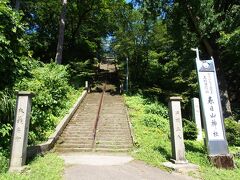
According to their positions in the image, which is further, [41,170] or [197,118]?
[197,118]

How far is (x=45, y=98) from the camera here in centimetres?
1416

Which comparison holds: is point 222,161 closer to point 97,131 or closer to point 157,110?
point 97,131

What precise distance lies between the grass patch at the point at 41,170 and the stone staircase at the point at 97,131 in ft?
8.08

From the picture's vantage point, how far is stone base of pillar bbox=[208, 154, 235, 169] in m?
9.64

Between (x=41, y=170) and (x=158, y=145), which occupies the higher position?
(x=158, y=145)

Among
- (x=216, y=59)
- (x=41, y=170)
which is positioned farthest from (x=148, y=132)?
(x=216, y=59)

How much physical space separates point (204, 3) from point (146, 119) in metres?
7.29

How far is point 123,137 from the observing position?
14297 mm

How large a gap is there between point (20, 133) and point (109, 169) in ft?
9.33

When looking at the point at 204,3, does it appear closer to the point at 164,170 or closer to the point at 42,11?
the point at 164,170

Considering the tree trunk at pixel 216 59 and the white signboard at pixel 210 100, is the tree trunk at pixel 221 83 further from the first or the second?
the white signboard at pixel 210 100

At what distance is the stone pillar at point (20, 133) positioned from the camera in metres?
8.85

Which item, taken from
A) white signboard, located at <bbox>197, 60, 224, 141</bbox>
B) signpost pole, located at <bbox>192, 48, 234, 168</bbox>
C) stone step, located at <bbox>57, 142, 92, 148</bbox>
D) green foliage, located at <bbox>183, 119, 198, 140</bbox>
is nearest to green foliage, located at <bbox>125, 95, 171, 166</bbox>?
green foliage, located at <bbox>183, 119, 198, 140</bbox>

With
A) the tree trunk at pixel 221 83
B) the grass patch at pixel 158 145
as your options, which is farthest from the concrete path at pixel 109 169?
the tree trunk at pixel 221 83
